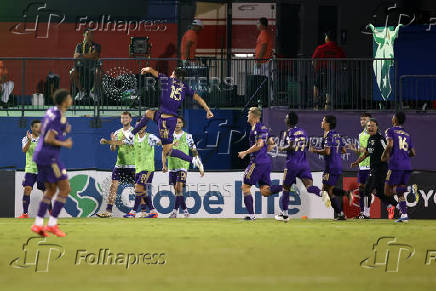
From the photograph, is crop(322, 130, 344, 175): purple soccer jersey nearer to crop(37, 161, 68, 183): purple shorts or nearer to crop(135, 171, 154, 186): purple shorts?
crop(135, 171, 154, 186): purple shorts

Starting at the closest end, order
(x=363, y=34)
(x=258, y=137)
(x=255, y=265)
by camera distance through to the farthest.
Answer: (x=255, y=265) < (x=258, y=137) < (x=363, y=34)

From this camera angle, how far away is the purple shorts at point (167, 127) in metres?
18.0

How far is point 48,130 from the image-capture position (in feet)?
41.5

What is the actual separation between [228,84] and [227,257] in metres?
11.8

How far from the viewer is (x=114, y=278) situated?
9.70 m

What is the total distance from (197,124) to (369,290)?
13.8 meters

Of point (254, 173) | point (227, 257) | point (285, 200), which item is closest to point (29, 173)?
point (254, 173)

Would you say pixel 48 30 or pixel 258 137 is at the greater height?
pixel 48 30

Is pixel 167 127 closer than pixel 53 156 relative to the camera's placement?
No

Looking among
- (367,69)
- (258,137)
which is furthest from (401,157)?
(367,69)

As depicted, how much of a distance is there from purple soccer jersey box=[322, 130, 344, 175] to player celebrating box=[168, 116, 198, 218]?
116 inches

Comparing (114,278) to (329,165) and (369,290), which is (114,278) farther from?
(329,165)

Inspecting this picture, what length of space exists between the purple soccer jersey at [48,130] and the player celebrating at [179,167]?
645 centimetres

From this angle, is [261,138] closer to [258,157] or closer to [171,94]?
[258,157]
